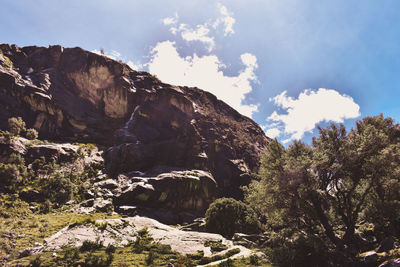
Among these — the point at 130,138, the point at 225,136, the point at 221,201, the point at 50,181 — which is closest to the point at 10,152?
the point at 50,181

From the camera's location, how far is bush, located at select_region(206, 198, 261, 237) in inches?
1469

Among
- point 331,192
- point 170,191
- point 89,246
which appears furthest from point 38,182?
point 331,192

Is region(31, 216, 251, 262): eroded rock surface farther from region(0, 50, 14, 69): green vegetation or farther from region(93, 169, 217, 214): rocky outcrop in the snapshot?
region(0, 50, 14, 69): green vegetation

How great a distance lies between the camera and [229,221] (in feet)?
124

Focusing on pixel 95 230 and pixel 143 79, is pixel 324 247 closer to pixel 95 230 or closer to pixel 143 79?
pixel 95 230

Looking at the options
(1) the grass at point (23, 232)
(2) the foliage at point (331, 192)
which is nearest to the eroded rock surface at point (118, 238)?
(1) the grass at point (23, 232)

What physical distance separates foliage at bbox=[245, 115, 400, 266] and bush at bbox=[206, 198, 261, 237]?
17.0 metres

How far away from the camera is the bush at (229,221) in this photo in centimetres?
3731

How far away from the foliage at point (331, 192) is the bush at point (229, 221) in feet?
55.9

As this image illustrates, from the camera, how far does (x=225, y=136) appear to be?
358ft

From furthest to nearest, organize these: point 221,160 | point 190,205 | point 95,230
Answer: point 221,160, point 190,205, point 95,230

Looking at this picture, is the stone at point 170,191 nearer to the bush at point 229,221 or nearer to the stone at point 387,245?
the bush at point 229,221

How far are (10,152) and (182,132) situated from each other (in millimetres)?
59827

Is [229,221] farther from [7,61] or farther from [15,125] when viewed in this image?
[7,61]
